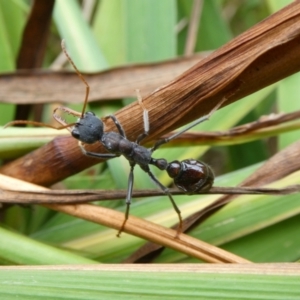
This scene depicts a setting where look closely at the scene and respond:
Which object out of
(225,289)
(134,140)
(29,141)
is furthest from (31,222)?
(225,289)

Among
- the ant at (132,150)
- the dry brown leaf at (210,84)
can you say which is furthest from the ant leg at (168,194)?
the dry brown leaf at (210,84)

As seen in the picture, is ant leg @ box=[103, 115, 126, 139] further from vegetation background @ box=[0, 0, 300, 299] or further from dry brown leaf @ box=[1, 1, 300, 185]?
vegetation background @ box=[0, 0, 300, 299]

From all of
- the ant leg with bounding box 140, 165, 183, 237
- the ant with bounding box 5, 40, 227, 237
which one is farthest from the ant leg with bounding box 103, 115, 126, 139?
the ant leg with bounding box 140, 165, 183, 237

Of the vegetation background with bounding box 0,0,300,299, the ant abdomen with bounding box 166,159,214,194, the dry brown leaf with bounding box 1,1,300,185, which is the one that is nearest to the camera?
the dry brown leaf with bounding box 1,1,300,185

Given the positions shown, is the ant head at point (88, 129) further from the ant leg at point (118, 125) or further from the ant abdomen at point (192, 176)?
the ant abdomen at point (192, 176)

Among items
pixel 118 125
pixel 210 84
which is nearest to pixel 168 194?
pixel 118 125

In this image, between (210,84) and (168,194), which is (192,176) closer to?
(168,194)
